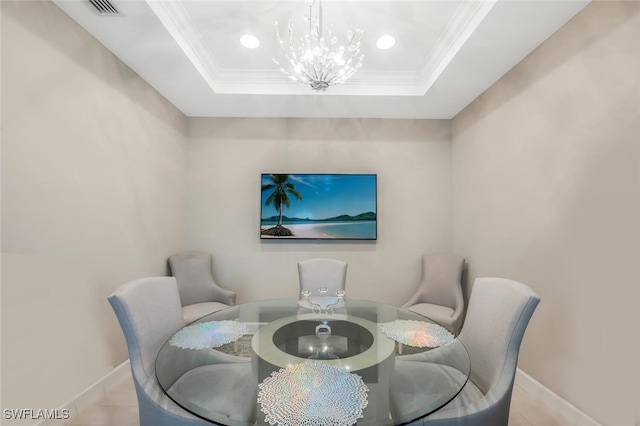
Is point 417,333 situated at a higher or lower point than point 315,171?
lower

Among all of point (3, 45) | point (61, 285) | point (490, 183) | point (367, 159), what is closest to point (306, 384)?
point (61, 285)

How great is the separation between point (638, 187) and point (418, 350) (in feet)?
4.91

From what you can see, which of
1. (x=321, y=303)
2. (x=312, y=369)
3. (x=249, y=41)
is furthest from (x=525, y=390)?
(x=249, y=41)

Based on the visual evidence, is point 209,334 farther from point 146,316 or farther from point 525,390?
point 525,390

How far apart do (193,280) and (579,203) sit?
354 centimetres

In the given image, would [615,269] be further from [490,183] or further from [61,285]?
[61,285]

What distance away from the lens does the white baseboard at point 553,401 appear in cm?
182

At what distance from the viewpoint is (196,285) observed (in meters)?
3.28

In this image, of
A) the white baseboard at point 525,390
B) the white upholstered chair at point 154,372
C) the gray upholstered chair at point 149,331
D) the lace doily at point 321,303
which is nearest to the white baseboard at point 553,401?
the white baseboard at point 525,390

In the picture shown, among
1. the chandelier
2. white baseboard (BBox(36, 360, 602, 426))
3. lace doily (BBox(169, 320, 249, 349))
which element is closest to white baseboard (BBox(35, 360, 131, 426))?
white baseboard (BBox(36, 360, 602, 426))

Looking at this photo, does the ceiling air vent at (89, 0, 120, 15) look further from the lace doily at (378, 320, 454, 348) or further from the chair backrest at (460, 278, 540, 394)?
the chair backrest at (460, 278, 540, 394)

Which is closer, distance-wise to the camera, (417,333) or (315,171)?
(417,333)

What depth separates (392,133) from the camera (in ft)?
12.4

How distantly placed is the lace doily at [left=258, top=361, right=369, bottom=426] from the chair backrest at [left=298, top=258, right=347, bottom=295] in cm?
158
